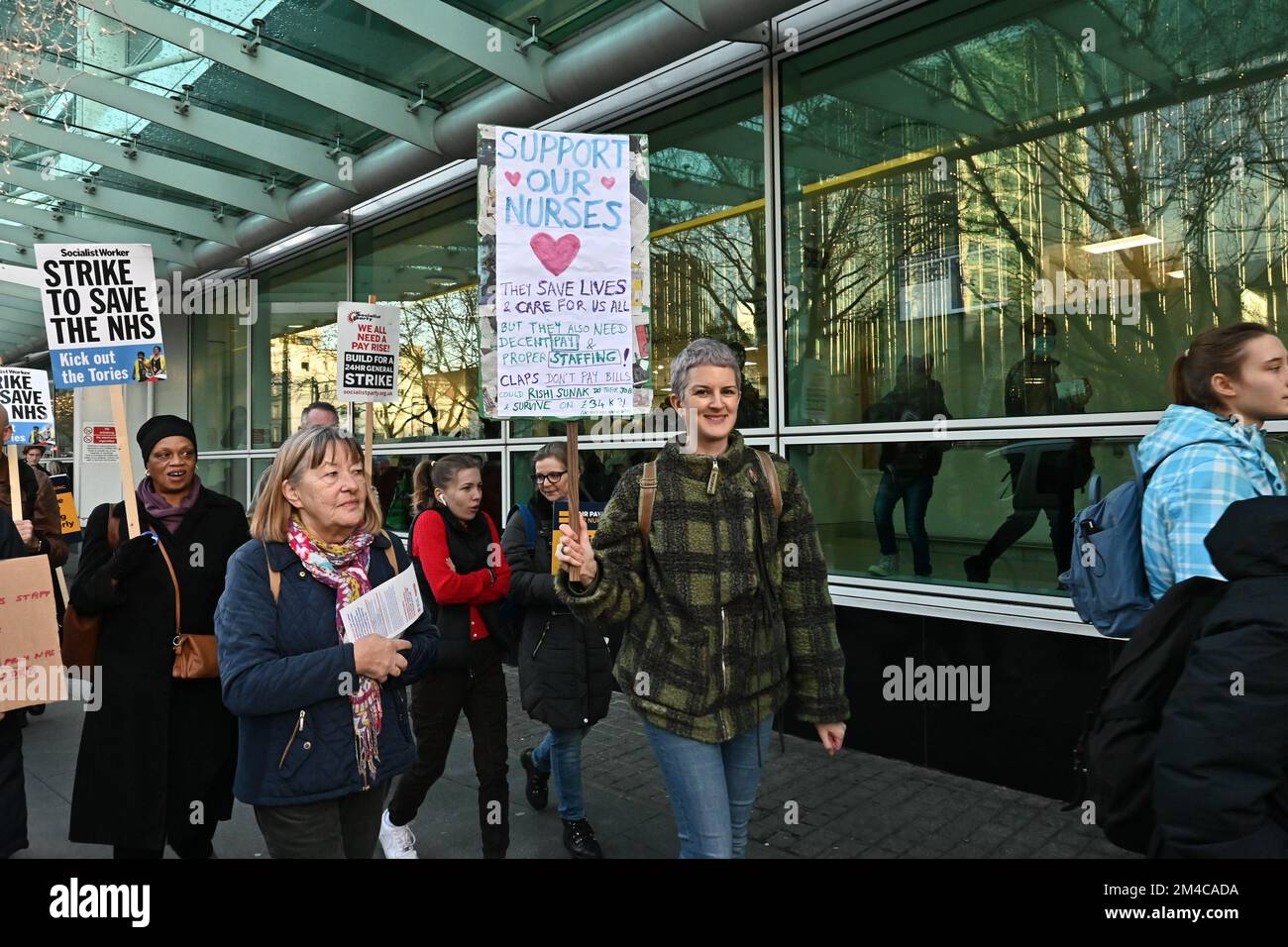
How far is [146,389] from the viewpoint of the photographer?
55.4 ft

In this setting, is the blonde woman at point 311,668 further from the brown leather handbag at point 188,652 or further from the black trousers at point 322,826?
the brown leather handbag at point 188,652

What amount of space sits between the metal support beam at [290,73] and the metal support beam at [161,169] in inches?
105

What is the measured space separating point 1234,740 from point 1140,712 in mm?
212

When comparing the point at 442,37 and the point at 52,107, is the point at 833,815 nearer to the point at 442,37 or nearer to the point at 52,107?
the point at 442,37

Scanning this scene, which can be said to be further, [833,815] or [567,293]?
[833,815]

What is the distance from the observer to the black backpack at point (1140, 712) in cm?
200

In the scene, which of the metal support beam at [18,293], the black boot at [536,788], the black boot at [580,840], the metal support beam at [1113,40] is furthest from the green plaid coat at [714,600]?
the metal support beam at [18,293]

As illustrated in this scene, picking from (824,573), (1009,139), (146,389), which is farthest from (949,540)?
(146,389)

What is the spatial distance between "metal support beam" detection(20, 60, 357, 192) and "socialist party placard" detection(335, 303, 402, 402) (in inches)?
111

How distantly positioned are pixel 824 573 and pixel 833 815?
2.42 metres

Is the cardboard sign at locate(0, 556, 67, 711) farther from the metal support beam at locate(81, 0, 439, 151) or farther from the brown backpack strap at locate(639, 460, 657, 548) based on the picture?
the metal support beam at locate(81, 0, 439, 151)

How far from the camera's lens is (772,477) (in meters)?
2.93

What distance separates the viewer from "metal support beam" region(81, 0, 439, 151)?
7070 millimetres

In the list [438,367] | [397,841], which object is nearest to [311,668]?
[397,841]
